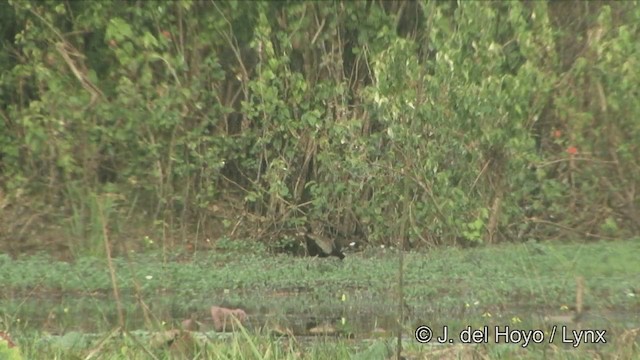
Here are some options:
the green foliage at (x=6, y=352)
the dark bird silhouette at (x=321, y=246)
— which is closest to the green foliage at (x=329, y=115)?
the dark bird silhouette at (x=321, y=246)

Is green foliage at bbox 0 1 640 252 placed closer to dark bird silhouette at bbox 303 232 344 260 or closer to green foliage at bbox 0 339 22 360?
dark bird silhouette at bbox 303 232 344 260

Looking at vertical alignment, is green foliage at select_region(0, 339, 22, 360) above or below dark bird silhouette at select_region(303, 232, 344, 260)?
above

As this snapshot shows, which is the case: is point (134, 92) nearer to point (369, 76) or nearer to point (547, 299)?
point (369, 76)

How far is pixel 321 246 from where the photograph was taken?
26.5 ft

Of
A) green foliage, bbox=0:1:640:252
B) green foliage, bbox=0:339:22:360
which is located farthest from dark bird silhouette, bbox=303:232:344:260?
green foliage, bbox=0:339:22:360

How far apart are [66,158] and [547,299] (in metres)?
4.20

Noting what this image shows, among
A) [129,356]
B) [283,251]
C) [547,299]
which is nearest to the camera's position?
[129,356]

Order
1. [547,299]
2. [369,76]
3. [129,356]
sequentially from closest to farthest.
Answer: [129,356] → [547,299] → [369,76]

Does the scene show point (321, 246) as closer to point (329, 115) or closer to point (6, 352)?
point (329, 115)

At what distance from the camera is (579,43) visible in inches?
348

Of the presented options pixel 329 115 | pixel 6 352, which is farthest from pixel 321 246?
pixel 6 352

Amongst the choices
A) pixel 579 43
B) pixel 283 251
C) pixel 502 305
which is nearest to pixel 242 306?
pixel 502 305

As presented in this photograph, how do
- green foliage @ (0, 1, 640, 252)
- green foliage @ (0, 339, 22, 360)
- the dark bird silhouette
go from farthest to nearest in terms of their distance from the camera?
1. green foliage @ (0, 1, 640, 252)
2. the dark bird silhouette
3. green foliage @ (0, 339, 22, 360)

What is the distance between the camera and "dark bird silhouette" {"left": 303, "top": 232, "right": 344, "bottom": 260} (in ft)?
26.0
